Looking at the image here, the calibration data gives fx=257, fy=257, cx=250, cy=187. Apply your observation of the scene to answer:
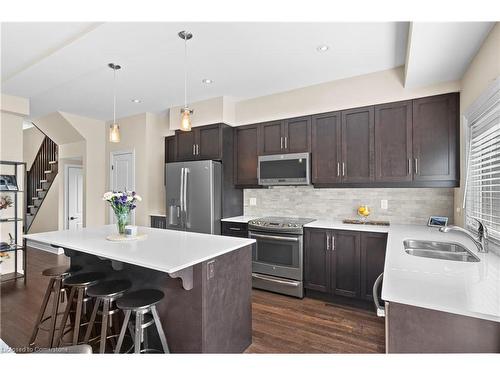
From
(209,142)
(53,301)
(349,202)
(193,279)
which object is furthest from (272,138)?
(53,301)

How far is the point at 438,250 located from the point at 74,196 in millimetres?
6733

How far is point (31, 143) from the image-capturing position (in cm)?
720

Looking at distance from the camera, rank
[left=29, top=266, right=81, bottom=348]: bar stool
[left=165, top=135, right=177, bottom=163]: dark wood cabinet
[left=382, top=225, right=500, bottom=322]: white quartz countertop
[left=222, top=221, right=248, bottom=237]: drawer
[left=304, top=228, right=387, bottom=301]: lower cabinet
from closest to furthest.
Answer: [left=382, top=225, right=500, bottom=322]: white quartz countertop < [left=29, top=266, right=81, bottom=348]: bar stool < [left=304, top=228, right=387, bottom=301]: lower cabinet < [left=222, top=221, right=248, bottom=237]: drawer < [left=165, top=135, right=177, bottom=163]: dark wood cabinet

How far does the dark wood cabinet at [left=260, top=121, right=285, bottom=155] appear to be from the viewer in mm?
3674

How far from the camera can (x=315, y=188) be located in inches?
144

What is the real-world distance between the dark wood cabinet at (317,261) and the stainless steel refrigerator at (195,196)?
53.9 inches

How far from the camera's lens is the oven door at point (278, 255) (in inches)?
124

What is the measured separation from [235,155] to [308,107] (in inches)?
51.7

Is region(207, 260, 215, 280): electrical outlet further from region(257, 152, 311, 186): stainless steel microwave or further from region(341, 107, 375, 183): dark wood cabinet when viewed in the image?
region(341, 107, 375, 183): dark wood cabinet

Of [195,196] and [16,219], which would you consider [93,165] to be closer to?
[16,219]

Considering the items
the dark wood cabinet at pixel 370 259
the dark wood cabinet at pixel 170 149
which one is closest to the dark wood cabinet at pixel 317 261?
the dark wood cabinet at pixel 370 259

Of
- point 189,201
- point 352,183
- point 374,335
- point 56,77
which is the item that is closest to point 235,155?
point 189,201

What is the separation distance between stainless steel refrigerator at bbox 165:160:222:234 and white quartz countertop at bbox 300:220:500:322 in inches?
97.0

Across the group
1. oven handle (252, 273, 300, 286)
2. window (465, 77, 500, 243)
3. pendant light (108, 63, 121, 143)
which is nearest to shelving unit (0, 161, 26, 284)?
pendant light (108, 63, 121, 143)
